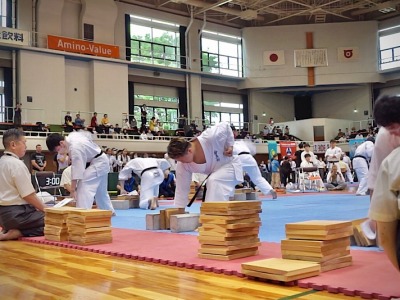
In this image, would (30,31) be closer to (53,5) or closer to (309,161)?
(53,5)

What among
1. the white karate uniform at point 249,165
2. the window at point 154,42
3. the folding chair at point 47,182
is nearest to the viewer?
the white karate uniform at point 249,165

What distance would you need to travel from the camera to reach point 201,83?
28484mm

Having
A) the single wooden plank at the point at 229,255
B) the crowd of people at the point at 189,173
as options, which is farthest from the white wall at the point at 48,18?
the single wooden plank at the point at 229,255

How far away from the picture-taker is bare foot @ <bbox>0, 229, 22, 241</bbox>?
5.91m

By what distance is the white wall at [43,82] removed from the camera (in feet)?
69.3

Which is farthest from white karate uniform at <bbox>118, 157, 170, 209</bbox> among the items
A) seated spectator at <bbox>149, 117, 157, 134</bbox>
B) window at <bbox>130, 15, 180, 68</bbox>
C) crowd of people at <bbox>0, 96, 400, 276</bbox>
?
window at <bbox>130, 15, 180, 68</bbox>

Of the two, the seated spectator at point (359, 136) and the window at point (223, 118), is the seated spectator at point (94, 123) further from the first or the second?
the seated spectator at point (359, 136)

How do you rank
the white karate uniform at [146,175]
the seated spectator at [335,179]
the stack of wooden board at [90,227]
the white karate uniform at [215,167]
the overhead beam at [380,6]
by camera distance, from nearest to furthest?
the stack of wooden board at [90,227] → the white karate uniform at [215,167] → the white karate uniform at [146,175] → the seated spectator at [335,179] → the overhead beam at [380,6]

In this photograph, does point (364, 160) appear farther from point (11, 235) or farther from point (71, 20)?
point (71, 20)

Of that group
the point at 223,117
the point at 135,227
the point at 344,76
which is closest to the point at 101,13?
the point at 223,117

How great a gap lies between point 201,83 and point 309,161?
13.6 m

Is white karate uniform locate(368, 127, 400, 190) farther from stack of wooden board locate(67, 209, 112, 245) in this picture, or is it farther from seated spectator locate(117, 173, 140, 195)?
seated spectator locate(117, 173, 140, 195)

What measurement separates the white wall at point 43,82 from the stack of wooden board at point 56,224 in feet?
53.5

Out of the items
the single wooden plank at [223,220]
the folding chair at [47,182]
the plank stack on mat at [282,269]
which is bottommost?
the plank stack on mat at [282,269]
